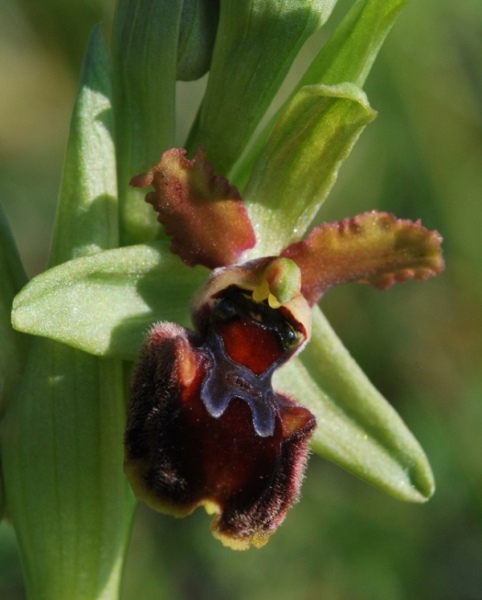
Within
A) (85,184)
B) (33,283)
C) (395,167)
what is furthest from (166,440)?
(395,167)

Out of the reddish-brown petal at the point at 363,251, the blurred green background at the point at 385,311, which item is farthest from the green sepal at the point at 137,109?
the blurred green background at the point at 385,311

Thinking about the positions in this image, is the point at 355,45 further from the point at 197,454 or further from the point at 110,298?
the point at 197,454

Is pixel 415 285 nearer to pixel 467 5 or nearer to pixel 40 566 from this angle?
pixel 467 5

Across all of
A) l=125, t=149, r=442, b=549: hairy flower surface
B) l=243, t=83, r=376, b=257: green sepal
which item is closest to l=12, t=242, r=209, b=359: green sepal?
l=125, t=149, r=442, b=549: hairy flower surface

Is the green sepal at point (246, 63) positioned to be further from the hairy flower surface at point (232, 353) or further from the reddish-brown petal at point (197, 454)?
the reddish-brown petal at point (197, 454)

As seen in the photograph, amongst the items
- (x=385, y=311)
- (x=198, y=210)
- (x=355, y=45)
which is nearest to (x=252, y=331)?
(x=198, y=210)

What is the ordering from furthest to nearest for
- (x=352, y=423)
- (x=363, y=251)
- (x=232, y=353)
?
(x=352, y=423), (x=363, y=251), (x=232, y=353)
